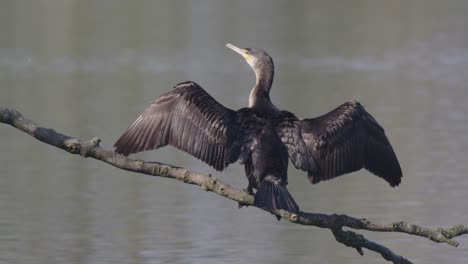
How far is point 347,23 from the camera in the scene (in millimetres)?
31469

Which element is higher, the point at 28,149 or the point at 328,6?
the point at 328,6

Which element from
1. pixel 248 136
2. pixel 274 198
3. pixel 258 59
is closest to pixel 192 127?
pixel 248 136

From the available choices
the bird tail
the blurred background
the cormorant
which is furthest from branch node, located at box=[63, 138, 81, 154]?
the blurred background

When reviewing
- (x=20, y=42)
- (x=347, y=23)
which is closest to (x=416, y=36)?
(x=347, y=23)

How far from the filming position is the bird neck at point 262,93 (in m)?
7.16

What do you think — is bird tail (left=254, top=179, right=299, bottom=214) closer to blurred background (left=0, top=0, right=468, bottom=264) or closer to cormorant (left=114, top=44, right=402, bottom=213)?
cormorant (left=114, top=44, right=402, bottom=213)

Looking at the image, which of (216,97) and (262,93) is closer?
(262,93)

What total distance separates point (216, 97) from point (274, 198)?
41.5 ft

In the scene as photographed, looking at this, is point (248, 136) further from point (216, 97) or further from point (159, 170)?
point (216, 97)

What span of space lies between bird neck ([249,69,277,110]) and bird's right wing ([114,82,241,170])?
0.88 feet

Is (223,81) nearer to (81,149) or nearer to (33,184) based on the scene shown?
(33,184)

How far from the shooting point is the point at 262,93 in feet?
23.9

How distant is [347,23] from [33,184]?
1944 cm

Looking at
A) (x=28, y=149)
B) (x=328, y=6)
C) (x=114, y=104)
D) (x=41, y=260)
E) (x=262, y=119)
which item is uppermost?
(x=328, y=6)
